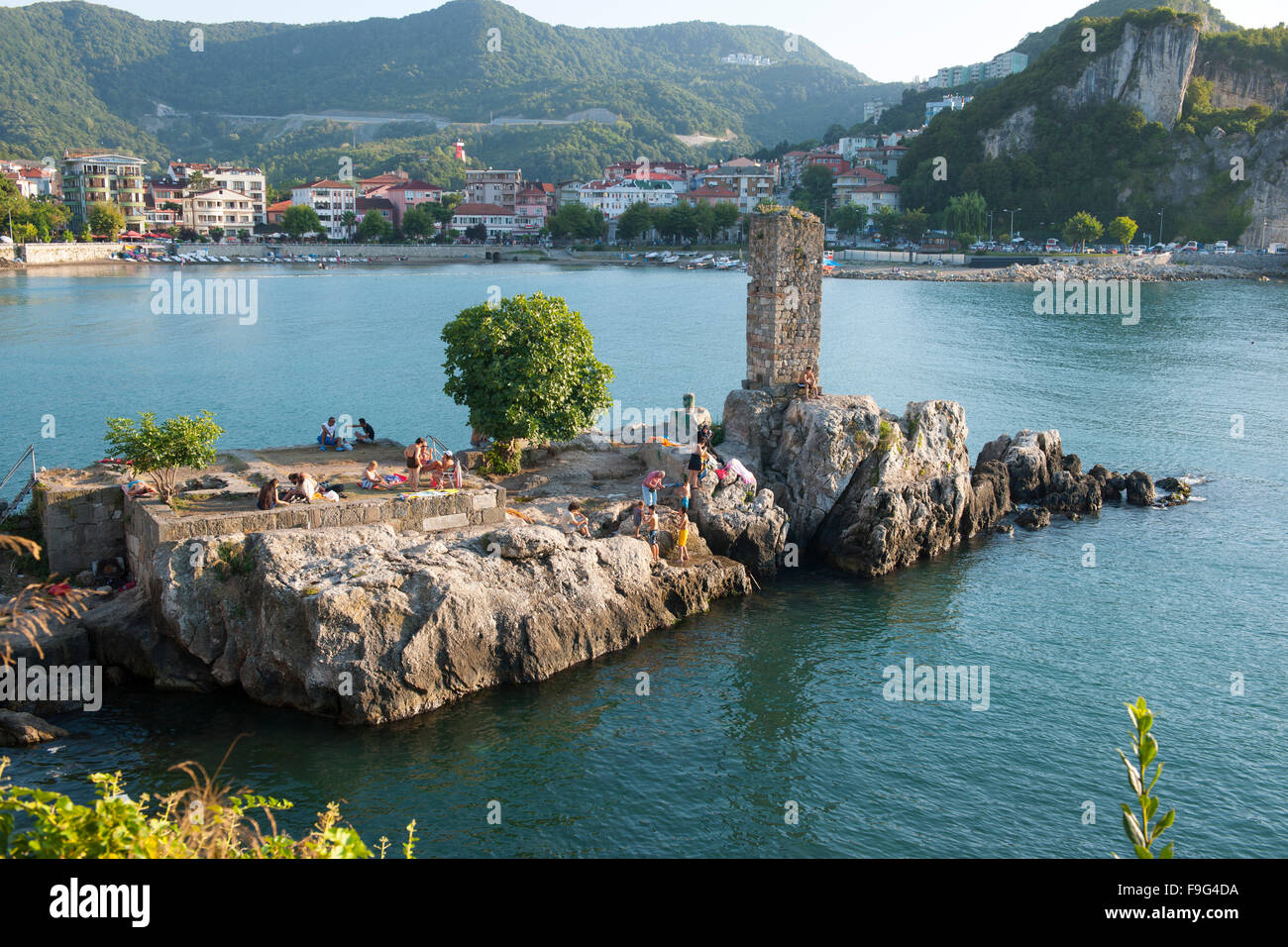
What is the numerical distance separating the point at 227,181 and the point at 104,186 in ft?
65.6

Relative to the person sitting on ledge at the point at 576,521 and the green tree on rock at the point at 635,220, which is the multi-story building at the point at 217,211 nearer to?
the green tree on rock at the point at 635,220

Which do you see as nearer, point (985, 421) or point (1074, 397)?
point (985, 421)

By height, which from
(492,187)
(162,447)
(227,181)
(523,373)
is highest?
(492,187)

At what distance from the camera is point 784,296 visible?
27984 mm

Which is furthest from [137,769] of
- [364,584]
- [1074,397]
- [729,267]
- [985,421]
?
[729,267]

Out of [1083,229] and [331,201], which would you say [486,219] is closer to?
[331,201]

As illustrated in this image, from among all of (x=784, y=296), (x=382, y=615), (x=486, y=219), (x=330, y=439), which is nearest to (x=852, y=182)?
(x=486, y=219)

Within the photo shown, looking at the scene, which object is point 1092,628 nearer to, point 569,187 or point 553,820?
point 553,820

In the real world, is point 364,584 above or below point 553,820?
above

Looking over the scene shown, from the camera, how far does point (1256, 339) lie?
66.3 meters

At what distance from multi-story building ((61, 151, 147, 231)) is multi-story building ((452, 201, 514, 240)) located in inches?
1744

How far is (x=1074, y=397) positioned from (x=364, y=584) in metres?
39.4
